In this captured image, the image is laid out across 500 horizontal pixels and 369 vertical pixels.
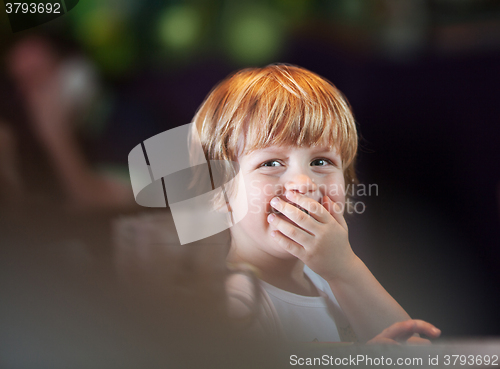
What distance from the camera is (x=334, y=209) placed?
1.00m

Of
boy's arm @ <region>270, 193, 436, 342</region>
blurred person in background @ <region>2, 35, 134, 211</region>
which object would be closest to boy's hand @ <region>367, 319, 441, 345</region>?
boy's arm @ <region>270, 193, 436, 342</region>

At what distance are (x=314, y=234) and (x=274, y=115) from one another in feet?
0.90

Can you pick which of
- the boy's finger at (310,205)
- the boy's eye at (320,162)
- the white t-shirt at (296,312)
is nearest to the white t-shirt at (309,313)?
the white t-shirt at (296,312)

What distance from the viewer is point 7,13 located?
3.38ft

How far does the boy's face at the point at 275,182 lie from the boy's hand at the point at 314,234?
1cm

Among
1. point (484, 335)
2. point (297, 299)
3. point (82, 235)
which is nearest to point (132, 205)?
point (82, 235)

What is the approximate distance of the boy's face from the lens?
0.97 m

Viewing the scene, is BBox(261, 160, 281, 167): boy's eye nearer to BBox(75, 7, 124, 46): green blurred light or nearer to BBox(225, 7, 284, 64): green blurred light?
BBox(225, 7, 284, 64): green blurred light

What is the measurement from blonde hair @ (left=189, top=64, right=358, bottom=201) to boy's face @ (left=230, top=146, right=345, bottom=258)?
0.07 ft

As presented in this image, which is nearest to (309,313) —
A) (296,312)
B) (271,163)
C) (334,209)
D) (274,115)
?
(296,312)

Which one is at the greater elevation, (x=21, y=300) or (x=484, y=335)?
(x=21, y=300)

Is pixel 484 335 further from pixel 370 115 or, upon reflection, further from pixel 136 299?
pixel 136 299

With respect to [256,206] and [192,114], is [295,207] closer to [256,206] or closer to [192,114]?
[256,206]

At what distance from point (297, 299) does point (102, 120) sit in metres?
0.60
